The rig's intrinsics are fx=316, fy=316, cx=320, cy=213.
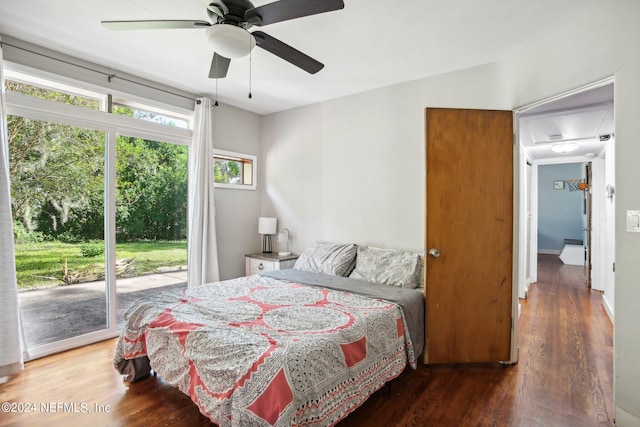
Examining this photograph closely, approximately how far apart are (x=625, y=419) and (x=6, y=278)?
4267 mm

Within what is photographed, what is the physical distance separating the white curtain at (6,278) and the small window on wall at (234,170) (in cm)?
197

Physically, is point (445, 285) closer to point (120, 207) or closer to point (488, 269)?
point (488, 269)

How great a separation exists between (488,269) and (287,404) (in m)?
1.99

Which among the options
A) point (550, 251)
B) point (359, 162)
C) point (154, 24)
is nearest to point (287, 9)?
point (154, 24)

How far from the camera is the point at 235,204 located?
4.32 m

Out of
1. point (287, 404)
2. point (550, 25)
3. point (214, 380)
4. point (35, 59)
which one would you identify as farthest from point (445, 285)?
point (35, 59)

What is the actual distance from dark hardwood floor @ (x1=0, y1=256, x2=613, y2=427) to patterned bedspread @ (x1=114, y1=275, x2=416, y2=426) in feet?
0.73

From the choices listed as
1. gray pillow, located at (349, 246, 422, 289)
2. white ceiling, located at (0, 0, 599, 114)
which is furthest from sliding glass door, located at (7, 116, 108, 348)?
gray pillow, located at (349, 246, 422, 289)

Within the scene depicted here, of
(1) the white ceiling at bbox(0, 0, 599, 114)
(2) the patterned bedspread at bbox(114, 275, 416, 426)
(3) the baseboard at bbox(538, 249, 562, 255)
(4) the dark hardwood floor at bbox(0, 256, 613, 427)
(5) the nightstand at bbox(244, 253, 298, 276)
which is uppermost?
(1) the white ceiling at bbox(0, 0, 599, 114)

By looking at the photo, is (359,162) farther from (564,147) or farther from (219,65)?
(564,147)

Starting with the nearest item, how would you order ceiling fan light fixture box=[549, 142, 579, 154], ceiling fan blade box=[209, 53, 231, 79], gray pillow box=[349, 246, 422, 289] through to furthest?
ceiling fan blade box=[209, 53, 231, 79] → gray pillow box=[349, 246, 422, 289] → ceiling fan light fixture box=[549, 142, 579, 154]

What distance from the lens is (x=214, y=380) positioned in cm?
162

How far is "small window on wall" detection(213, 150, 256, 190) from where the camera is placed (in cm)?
414

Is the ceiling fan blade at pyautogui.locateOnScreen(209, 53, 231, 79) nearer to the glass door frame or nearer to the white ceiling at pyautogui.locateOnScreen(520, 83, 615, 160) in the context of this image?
the glass door frame
